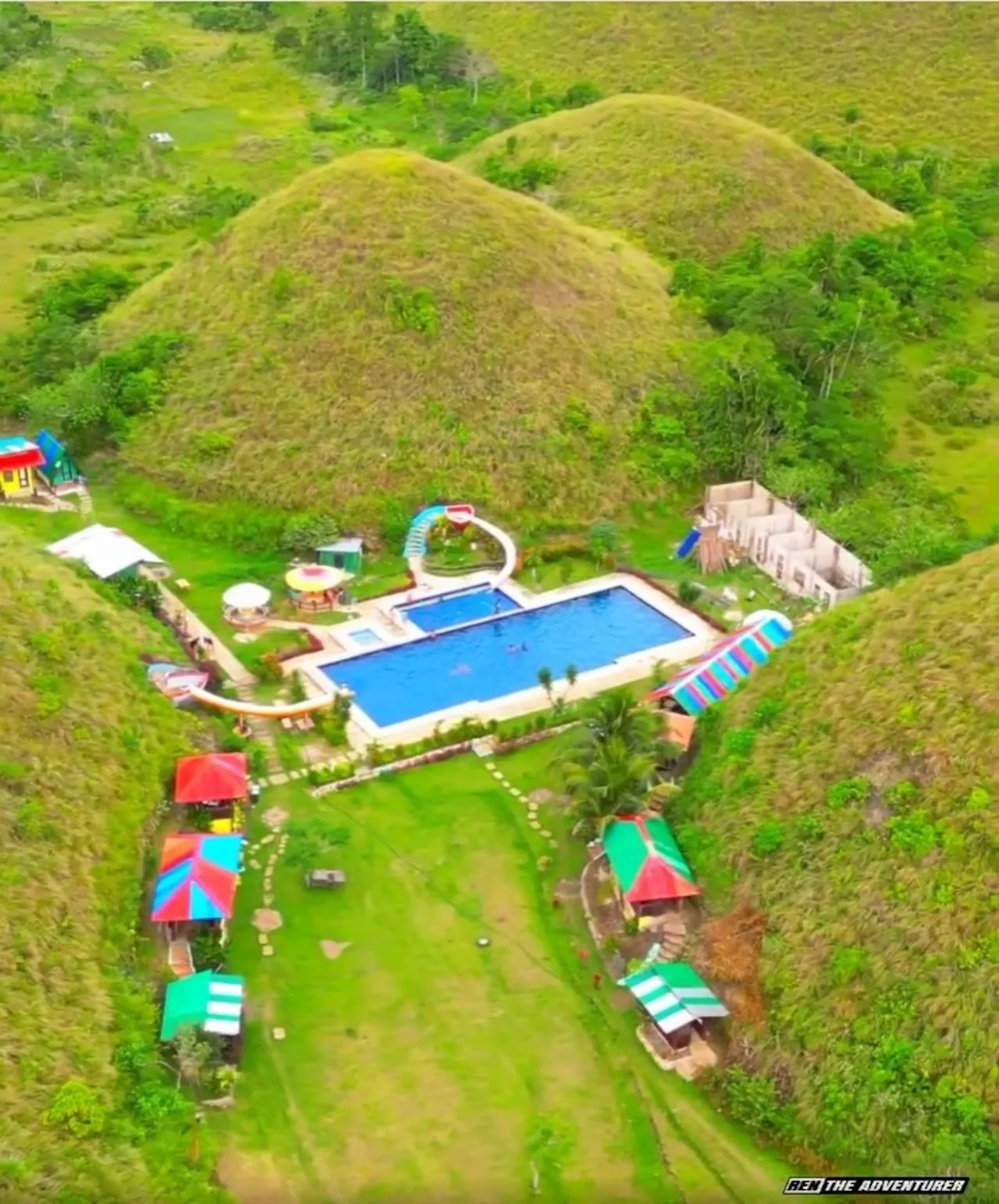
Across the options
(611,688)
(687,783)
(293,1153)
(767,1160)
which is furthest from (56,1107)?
(611,688)

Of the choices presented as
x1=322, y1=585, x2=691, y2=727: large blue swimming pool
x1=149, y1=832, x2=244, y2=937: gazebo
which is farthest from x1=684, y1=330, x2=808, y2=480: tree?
x1=149, y1=832, x2=244, y2=937: gazebo

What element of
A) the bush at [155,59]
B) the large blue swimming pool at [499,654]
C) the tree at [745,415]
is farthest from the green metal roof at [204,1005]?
the bush at [155,59]

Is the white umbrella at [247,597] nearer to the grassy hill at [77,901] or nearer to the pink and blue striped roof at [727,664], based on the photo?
the grassy hill at [77,901]

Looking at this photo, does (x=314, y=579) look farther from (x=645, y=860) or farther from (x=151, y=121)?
(x=151, y=121)

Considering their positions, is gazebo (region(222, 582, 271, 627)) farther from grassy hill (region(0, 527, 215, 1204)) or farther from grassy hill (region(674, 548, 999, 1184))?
grassy hill (region(674, 548, 999, 1184))

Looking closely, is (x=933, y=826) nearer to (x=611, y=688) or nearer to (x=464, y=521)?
(x=611, y=688)

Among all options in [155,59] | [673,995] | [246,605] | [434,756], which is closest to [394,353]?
[246,605]
